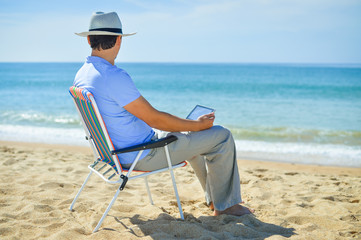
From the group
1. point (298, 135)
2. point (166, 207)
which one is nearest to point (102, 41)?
point (166, 207)

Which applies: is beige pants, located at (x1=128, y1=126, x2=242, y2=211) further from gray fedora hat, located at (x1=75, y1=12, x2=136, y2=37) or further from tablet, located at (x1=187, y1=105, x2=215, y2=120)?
gray fedora hat, located at (x1=75, y1=12, x2=136, y2=37)

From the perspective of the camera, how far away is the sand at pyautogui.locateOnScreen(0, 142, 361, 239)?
2.56 metres

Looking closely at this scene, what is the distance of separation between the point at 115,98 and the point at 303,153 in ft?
17.1

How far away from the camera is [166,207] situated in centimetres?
323

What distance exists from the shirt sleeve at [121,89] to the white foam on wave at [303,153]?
4.34 m

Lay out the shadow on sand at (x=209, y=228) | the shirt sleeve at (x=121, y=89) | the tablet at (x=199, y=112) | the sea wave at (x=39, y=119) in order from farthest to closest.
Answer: the sea wave at (x=39, y=119)
the tablet at (x=199, y=112)
the shadow on sand at (x=209, y=228)
the shirt sleeve at (x=121, y=89)

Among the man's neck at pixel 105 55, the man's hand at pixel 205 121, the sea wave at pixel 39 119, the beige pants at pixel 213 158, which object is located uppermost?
the man's neck at pixel 105 55

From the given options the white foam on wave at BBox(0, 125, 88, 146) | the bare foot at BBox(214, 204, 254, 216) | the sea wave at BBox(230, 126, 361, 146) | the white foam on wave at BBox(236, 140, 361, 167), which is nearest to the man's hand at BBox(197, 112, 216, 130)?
the bare foot at BBox(214, 204, 254, 216)

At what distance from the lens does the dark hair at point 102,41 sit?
2.54 metres

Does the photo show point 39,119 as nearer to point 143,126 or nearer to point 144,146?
point 143,126

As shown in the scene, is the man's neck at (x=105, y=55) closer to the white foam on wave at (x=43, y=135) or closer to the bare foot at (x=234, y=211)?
the bare foot at (x=234, y=211)

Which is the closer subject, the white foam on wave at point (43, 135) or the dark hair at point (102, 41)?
the dark hair at point (102, 41)

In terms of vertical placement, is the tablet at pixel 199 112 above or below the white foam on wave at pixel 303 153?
above

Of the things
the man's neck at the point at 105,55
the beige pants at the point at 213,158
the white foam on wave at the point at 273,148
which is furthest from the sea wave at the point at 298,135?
the man's neck at the point at 105,55
